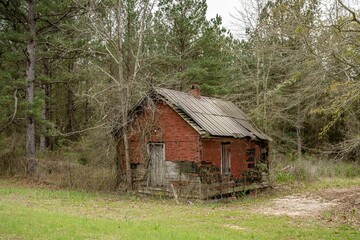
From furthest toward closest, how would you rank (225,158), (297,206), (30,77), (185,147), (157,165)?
(30,77) < (225,158) < (157,165) < (185,147) < (297,206)

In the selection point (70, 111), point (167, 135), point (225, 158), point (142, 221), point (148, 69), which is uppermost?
point (148, 69)

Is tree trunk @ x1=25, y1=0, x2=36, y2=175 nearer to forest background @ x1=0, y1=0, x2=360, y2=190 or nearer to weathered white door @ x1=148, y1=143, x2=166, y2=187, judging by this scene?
forest background @ x1=0, y1=0, x2=360, y2=190

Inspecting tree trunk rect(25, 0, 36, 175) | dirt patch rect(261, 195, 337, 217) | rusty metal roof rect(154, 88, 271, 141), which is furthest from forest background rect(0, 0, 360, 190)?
dirt patch rect(261, 195, 337, 217)

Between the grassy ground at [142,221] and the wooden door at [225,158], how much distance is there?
222cm

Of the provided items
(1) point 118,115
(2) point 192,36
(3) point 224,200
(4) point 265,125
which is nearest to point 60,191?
(1) point 118,115

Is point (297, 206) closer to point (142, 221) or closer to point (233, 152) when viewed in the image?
point (233, 152)

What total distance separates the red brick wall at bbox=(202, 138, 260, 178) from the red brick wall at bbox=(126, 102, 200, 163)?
2.07 feet

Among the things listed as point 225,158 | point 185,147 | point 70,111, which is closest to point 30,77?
point 70,111

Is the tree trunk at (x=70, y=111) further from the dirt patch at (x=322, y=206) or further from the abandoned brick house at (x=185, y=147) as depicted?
the dirt patch at (x=322, y=206)

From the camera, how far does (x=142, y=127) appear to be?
1911 cm

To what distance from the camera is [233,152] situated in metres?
20.1

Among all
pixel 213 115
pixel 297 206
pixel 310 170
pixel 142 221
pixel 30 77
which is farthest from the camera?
pixel 310 170

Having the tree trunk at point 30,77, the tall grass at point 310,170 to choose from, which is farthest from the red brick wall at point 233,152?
the tree trunk at point 30,77

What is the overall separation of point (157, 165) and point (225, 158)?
3.33 m
